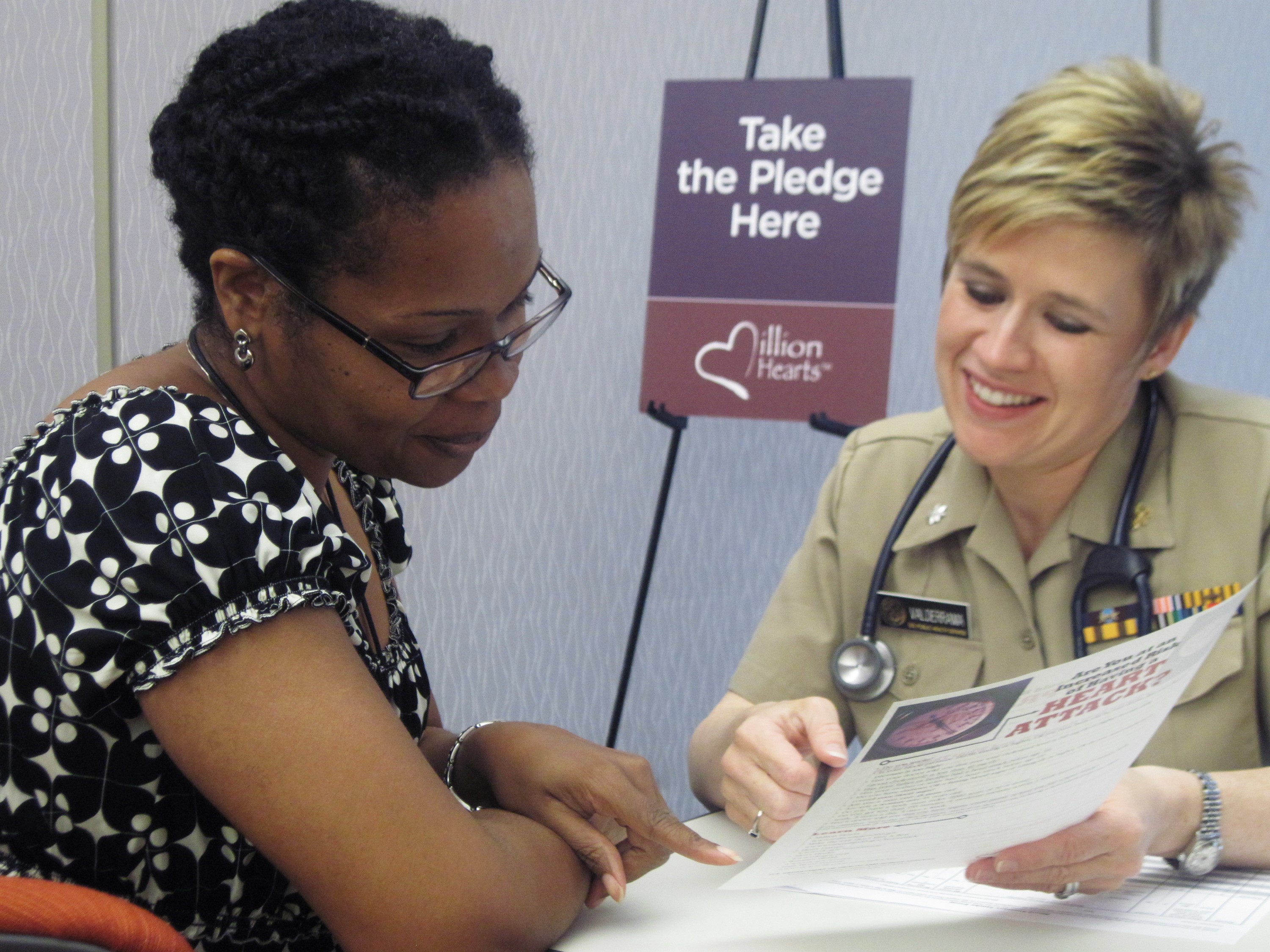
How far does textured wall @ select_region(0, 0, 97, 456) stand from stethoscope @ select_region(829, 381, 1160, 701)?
6.19 ft

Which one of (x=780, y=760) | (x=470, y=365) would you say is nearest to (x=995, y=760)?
(x=780, y=760)

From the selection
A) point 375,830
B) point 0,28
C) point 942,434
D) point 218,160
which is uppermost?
point 0,28

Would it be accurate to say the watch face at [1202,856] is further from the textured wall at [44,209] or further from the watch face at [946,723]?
the textured wall at [44,209]

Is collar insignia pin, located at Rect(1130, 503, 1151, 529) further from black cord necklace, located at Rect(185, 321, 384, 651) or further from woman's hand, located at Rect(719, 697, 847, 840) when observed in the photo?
black cord necklace, located at Rect(185, 321, 384, 651)

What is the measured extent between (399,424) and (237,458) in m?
0.15

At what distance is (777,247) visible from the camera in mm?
2008

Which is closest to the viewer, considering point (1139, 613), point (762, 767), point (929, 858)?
point (929, 858)

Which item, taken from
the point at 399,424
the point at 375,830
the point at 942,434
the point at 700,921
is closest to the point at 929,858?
the point at 700,921

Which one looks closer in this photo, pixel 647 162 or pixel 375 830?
pixel 375 830

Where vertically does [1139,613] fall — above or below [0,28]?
below

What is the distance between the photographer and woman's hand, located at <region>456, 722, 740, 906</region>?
840 mm

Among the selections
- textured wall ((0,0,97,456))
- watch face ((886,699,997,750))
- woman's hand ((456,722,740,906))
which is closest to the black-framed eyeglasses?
woman's hand ((456,722,740,906))

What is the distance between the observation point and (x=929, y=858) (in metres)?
0.81

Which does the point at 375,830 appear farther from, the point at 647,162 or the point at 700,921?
the point at 647,162
